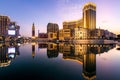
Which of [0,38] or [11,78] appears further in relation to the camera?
[0,38]

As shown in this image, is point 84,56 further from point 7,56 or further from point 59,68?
point 7,56

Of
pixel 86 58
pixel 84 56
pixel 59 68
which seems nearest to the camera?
pixel 59 68

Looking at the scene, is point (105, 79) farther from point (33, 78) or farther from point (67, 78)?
point (33, 78)

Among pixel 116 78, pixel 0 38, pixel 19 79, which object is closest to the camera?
pixel 19 79

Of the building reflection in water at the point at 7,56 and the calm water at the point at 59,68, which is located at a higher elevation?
the building reflection in water at the point at 7,56

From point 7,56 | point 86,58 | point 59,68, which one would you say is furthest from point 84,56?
point 7,56

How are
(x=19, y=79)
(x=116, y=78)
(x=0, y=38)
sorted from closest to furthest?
(x=19, y=79), (x=116, y=78), (x=0, y=38)

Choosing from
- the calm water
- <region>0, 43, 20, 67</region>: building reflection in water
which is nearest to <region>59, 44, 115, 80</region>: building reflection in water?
the calm water

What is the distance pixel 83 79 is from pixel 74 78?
1.00 metres

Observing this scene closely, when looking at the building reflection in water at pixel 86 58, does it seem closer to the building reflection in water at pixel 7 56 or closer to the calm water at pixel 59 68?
the calm water at pixel 59 68

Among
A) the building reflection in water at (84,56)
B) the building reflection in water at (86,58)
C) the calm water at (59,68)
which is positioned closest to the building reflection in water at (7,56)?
the calm water at (59,68)

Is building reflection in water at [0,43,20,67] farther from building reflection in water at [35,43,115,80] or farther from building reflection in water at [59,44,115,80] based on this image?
building reflection in water at [59,44,115,80]

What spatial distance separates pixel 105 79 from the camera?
15.5m

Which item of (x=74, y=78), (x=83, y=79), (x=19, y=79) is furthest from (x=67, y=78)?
(x=19, y=79)
